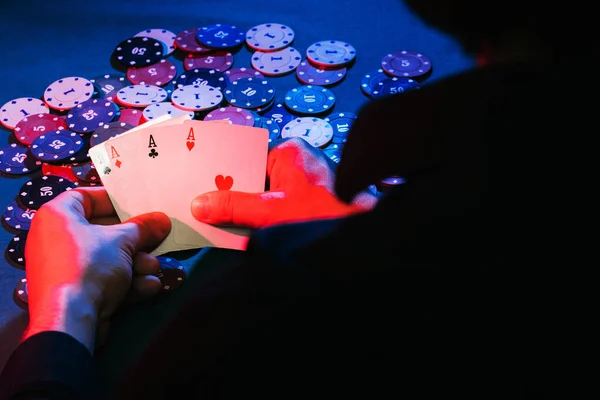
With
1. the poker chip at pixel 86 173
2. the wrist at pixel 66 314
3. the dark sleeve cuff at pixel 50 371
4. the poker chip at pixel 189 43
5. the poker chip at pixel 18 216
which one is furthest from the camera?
the poker chip at pixel 189 43

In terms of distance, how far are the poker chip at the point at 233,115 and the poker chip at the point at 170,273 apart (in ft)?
1.68

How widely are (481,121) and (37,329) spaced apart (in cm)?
87

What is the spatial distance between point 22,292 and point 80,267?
0.26 m

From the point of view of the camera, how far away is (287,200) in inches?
53.9

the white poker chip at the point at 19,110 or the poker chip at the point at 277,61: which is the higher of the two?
the poker chip at the point at 277,61

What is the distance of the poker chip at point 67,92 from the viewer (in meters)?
1.87

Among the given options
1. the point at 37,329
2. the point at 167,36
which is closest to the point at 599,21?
the point at 37,329

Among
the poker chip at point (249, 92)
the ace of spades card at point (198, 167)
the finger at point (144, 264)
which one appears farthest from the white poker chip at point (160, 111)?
the finger at point (144, 264)

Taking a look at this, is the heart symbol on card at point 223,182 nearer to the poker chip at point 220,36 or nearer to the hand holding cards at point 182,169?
the hand holding cards at point 182,169

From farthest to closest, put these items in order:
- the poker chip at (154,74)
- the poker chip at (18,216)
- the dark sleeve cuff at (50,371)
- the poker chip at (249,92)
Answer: the poker chip at (154,74) < the poker chip at (249,92) < the poker chip at (18,216) < the dark sleeve cuff at (50,371)

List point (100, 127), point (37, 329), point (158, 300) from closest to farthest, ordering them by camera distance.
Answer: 1. point (37, 329)
2. point (158, 300)
3. point (100, 127)

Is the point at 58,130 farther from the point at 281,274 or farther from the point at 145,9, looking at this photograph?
the point at 281,274

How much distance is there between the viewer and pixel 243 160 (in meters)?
1.45

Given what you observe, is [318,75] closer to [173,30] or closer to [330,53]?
[330,53]
